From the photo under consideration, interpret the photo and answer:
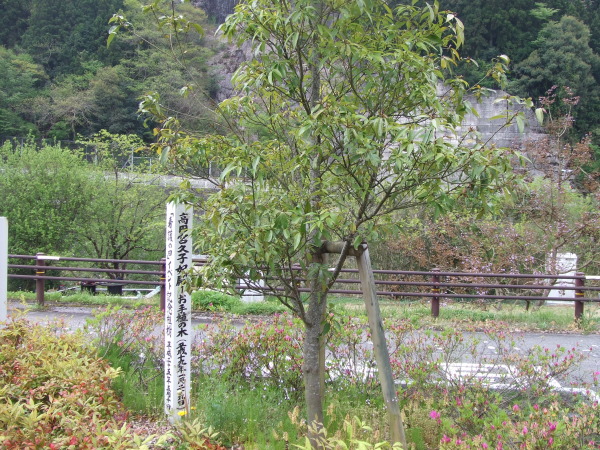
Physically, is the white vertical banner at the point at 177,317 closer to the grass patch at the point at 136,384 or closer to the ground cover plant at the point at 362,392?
the ground cover plant at the point at 362,392

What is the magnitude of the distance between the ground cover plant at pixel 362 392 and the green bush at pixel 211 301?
16.3ft

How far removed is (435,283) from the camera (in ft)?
33.5

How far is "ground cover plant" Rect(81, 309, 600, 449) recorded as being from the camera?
341cm

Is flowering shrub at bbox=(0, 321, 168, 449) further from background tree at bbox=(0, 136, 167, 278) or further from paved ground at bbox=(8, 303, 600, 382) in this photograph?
background tree at bbox=(0, 136, 167, 278)

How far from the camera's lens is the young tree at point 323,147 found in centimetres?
291

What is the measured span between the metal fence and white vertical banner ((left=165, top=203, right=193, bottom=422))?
2.88 metres

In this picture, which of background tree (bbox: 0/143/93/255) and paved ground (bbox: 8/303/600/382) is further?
background tree (bbox: 0/143/93/255)

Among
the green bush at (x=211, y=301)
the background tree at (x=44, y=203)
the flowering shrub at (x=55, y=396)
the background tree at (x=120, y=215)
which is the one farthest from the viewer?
the background tree at (x=120, y=215)

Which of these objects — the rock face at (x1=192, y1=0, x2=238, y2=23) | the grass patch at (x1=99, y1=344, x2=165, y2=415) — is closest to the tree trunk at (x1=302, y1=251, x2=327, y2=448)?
the grass patch at (x1=99, y1=344, x2=165, y2=415)

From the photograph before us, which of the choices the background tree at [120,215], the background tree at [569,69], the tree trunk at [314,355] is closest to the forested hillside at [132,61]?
the background tree at [569,69]

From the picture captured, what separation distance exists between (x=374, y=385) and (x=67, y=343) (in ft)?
8.78

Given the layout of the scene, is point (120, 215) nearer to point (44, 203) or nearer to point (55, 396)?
point (44, 203)

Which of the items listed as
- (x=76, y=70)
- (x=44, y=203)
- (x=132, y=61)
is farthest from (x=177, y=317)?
(x=76, y=70)

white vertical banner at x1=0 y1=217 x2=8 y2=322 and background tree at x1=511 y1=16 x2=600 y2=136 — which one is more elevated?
background tree at x1=511 y1=16 x2=600 y2=136
